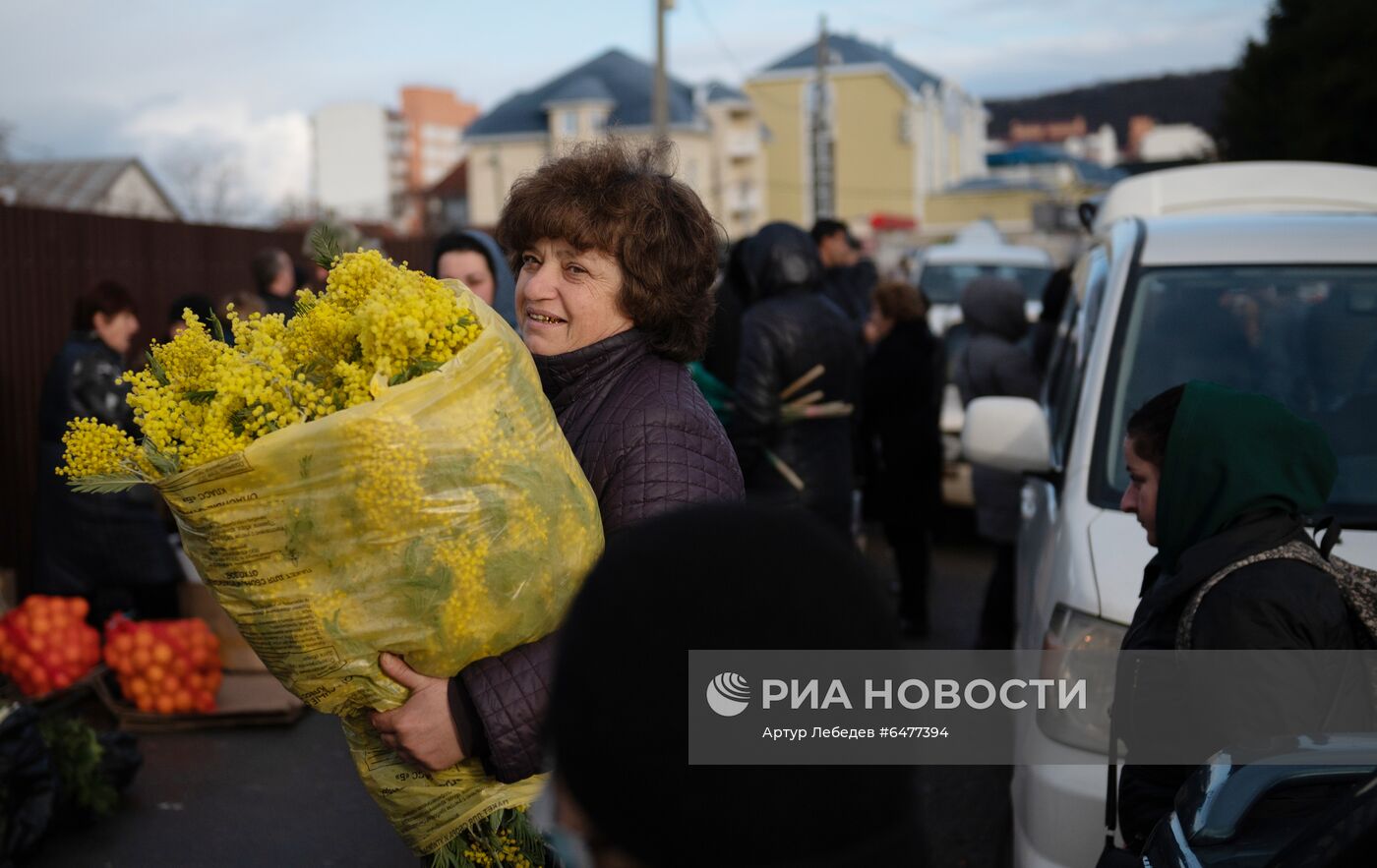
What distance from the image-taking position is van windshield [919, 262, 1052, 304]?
15977 millimetres

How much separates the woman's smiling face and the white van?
160cm

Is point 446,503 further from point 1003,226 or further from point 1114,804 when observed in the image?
point 1003,226

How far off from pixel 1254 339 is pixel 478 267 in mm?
2882

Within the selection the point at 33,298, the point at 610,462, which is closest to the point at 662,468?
Result: the point at 610,462

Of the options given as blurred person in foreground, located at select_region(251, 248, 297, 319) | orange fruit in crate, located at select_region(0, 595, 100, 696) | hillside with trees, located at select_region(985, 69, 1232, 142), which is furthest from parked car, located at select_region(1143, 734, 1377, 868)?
hillside with trees, located at select_region(985, 69, 1232, 142)

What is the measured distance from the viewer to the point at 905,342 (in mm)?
7570

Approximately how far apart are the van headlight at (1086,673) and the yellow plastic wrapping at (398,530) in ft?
5.56

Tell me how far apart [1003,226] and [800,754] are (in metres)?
66.6

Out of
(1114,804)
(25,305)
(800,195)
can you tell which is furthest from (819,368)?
(800,195)

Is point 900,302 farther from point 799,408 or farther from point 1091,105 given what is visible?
point 1091,105

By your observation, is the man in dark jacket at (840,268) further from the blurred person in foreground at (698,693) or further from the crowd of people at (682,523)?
the blurred person in foreground at (698,693)

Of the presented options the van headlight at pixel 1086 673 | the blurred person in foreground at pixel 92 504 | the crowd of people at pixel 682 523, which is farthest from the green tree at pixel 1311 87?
the van headlight at pixel 1086 673

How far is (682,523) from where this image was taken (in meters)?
1.16

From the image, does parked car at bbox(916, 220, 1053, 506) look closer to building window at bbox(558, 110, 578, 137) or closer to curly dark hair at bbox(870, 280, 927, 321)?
curly dark hair at bbox(870, 280, 927, 321)
